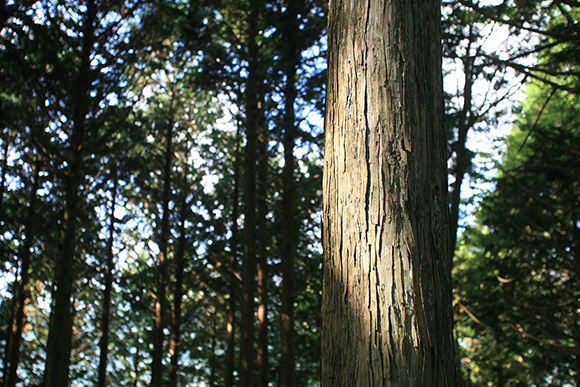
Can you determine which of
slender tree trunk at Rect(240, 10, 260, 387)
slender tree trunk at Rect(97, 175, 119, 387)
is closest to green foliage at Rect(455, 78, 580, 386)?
slender tree trunk at Rect(240, 10, 260, 387)

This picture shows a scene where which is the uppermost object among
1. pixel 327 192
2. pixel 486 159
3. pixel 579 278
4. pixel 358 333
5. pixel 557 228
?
pixel 486 159

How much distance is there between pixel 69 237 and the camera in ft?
22.5

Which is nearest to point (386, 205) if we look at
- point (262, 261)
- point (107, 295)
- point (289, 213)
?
point (289, 213)

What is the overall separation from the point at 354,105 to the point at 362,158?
263mm

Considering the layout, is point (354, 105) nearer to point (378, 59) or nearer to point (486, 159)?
point (378, 59)

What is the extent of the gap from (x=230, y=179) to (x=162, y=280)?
3.83m

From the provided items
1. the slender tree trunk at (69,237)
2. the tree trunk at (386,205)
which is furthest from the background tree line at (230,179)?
the tree trunk at (386,205)

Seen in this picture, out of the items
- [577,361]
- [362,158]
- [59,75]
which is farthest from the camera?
[577,361]

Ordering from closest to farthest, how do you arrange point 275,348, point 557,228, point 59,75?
point 59,75 → point 557,228 → point 275,348

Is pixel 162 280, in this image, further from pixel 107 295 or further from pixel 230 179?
pixel 230 179

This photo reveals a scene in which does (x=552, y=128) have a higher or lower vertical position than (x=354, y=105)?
higher

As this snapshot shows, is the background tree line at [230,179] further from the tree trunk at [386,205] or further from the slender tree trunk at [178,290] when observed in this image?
the tree trunk at [386,205]

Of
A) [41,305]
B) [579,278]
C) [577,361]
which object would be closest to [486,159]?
[579,278]

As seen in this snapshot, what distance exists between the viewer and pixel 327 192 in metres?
2.29
